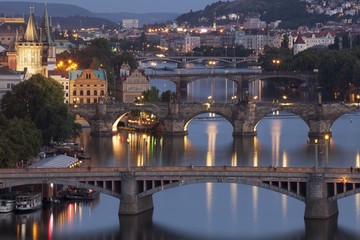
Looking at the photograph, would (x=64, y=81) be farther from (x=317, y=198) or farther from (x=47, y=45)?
(x=317, y=198)

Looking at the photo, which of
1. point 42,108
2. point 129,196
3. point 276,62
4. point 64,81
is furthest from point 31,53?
point 276,62

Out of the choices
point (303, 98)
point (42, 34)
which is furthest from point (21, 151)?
point (303, 98)

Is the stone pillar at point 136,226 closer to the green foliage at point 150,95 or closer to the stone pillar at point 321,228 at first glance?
the stone pillar at point 321,228

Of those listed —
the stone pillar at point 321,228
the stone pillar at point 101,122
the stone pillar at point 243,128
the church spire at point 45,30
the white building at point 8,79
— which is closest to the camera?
the stone pillar at point 321,228

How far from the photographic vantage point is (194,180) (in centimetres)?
3822

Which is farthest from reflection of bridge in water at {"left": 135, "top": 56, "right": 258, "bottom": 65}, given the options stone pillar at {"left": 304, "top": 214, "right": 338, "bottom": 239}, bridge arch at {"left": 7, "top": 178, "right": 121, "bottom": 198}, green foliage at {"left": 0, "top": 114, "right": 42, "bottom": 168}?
stone pillar at {"left": 304, "top": 214, "right": 338, "bottom": 239}

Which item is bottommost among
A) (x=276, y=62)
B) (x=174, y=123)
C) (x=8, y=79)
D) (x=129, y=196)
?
(x=129, y=196)

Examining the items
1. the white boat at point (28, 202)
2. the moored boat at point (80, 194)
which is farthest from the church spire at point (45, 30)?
the white boat at point (28, 202)

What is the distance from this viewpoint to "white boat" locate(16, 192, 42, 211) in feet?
128

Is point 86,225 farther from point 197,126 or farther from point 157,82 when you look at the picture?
point 157,82

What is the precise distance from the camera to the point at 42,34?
7206 centimetres

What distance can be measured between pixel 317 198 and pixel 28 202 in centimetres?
766

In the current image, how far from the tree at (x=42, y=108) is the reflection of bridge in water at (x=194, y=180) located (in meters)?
12.8

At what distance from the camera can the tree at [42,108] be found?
5291cm
